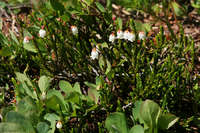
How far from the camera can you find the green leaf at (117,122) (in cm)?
162

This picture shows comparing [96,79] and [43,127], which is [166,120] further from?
[43,127]

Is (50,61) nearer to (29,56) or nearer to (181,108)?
(29,56)

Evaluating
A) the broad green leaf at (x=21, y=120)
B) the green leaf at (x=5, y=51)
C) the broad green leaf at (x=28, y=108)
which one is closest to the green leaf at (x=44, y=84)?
the broad green leaf at (x=28, y=108)

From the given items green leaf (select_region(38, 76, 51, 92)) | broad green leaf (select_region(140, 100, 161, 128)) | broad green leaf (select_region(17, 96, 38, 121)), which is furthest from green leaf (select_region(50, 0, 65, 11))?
broad green leaf (select_region(140, 100, 161, 128))

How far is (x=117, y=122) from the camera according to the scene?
1.65 m

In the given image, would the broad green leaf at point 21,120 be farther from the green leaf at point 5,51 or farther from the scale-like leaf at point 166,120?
the green leaf at point 5,51

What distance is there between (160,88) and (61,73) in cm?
102

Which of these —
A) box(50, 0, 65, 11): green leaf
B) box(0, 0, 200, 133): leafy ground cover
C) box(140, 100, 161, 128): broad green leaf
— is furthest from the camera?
box(50, 0, 65, 11): green leaf

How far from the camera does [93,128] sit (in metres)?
2.12

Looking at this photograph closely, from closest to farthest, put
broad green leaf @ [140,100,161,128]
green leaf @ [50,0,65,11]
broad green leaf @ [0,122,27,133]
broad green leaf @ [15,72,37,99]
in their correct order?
broad green leaf @ [0,122,27,133], broad green leaf @ [140,100,161,128], broad green leaf @ [15,72,37,99], green leaf @ [50,0,65,11]

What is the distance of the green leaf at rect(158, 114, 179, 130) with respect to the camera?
1.65 m

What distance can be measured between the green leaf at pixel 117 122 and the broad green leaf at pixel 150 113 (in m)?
0.14

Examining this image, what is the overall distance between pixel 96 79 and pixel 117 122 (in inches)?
17.2

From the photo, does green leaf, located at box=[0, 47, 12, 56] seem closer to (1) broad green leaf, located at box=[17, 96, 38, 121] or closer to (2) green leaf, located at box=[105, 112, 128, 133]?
(1) broad green leaf, located at box=[17, 96, 38, 121]
